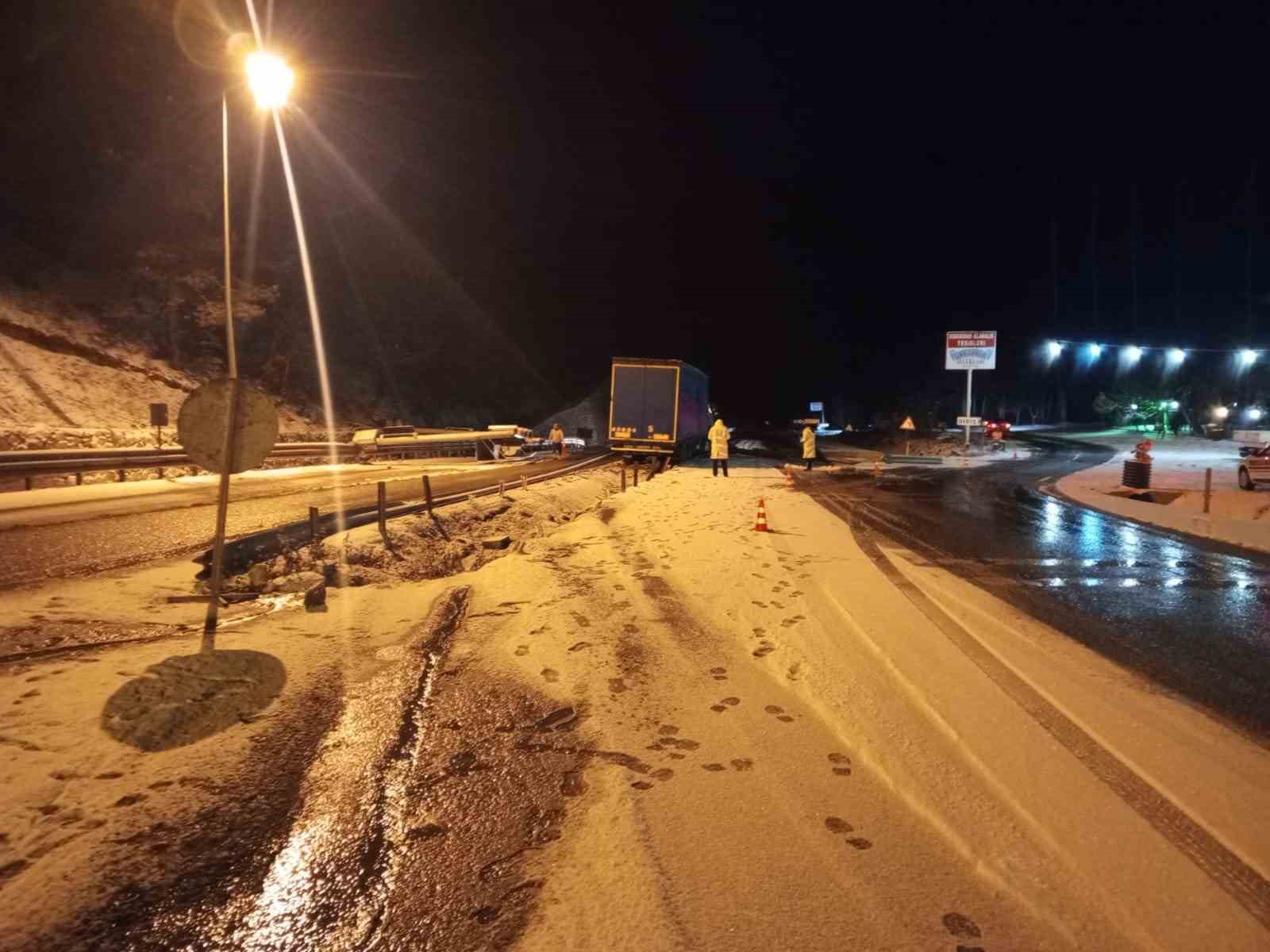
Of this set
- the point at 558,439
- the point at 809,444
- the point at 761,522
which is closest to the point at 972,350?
the point at 809,444

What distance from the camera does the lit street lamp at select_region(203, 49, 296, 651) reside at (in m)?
6.61

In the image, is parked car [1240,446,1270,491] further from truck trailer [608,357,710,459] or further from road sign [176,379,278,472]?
road sign [176,379,278,472]

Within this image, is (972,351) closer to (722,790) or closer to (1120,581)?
(1120,581)

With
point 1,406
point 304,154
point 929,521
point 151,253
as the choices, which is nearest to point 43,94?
point 151,253

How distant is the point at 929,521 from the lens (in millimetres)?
15539

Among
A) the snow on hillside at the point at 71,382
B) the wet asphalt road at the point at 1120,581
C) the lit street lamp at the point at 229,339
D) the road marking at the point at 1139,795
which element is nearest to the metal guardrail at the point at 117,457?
the snow on hillside at the point at 71,382

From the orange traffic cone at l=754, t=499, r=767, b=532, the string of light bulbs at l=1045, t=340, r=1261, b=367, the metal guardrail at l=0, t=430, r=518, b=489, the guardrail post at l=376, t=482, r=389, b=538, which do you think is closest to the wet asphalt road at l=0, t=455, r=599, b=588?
the metal guardrail at l=0, t=430, r=518, b=489

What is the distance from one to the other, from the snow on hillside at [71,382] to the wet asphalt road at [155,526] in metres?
9.67

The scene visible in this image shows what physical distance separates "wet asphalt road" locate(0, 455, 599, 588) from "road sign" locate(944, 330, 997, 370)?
29618 millimetres

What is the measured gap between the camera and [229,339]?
10906 mm

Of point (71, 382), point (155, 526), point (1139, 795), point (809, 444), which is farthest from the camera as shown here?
point (71, 382)

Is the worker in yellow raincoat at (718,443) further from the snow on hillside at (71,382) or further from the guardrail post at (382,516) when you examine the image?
the snow on hillside at (71,382)

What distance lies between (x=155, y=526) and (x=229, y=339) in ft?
13.5

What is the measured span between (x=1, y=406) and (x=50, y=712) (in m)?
27.1
